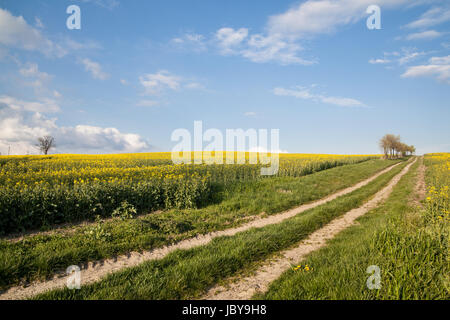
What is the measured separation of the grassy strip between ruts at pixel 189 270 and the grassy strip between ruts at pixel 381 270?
3.40 ft

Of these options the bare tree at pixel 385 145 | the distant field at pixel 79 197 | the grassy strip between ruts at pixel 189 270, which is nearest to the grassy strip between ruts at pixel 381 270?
the grassy strip between ruts at pixel 189 270

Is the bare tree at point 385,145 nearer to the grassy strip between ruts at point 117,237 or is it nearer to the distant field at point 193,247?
the distant field at point 193,247

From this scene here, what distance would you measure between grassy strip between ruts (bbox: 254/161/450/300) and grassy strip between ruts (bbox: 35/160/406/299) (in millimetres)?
1035

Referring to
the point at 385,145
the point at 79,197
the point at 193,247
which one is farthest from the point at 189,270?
the point at 385,145

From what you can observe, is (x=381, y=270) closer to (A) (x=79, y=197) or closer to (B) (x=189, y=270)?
(B) (x=189, y=270)

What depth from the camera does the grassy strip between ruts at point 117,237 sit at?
512cm

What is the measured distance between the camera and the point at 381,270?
4.30m

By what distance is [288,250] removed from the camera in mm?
6379

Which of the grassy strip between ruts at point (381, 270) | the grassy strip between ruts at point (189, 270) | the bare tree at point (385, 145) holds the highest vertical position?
the bare tree at point (385, 145)

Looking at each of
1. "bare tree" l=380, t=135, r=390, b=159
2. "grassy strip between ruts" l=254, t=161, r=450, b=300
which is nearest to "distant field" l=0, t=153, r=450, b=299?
"grassy strip between ruts" l=254, t=161, r=450, b=300

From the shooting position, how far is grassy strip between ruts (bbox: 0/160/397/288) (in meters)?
5.12

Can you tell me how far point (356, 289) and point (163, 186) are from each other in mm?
9035
